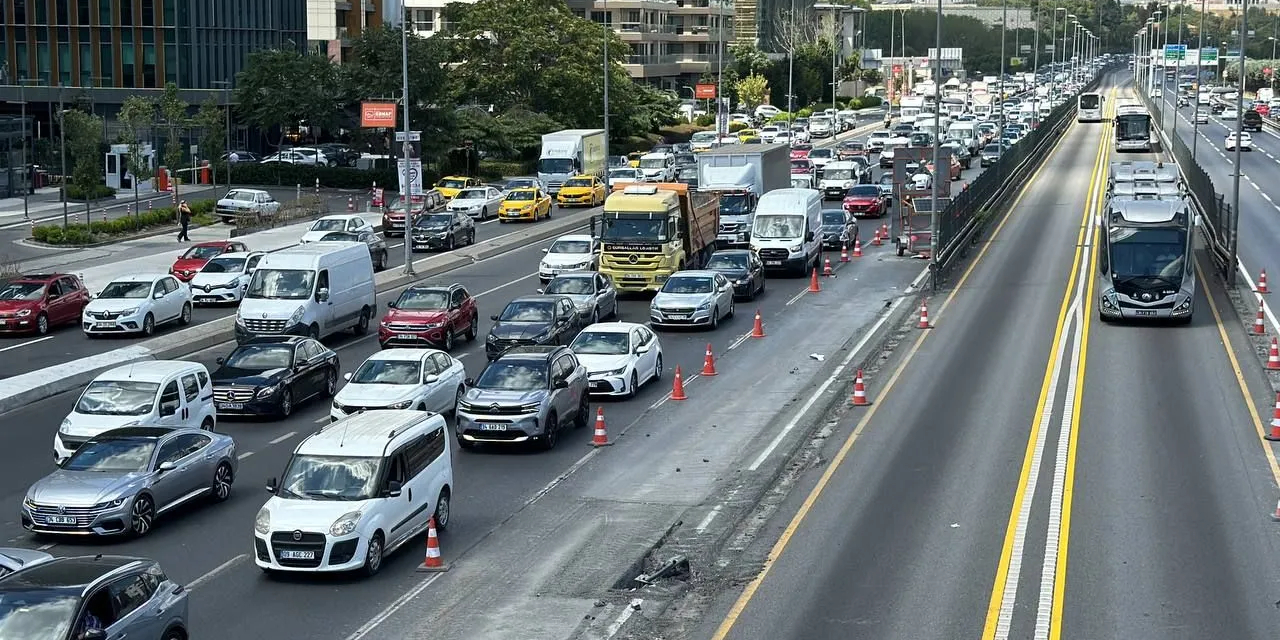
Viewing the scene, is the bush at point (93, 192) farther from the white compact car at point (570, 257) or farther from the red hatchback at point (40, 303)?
the white compact car at point (570, 257)

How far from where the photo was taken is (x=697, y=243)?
159 ft

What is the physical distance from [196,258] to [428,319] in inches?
611

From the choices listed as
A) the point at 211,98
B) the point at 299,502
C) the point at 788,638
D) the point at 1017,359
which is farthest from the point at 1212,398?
the point at 211,98

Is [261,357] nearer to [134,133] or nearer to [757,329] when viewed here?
[757,329]

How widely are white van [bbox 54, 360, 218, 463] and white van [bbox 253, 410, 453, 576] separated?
5.58 m

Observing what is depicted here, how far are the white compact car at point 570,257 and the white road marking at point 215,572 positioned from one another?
25536 mm

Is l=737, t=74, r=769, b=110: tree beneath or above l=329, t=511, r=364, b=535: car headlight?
above

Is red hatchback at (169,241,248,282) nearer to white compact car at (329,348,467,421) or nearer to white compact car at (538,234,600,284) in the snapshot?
white compact car at (538,234,600,284)

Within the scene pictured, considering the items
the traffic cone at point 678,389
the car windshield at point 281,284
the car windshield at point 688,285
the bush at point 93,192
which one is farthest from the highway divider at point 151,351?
the bush at point 93,192

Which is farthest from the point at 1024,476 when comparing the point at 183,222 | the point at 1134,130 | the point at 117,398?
the point at 1134,130

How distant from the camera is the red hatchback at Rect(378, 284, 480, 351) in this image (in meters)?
36.3

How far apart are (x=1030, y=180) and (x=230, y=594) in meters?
68.8

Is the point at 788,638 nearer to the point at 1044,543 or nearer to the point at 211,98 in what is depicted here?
the point at 1044,543

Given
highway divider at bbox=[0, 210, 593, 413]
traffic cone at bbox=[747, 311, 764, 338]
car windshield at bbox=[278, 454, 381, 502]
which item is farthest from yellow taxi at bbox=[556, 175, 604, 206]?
car windshield at bbox=[278, 454, 381, 502]
